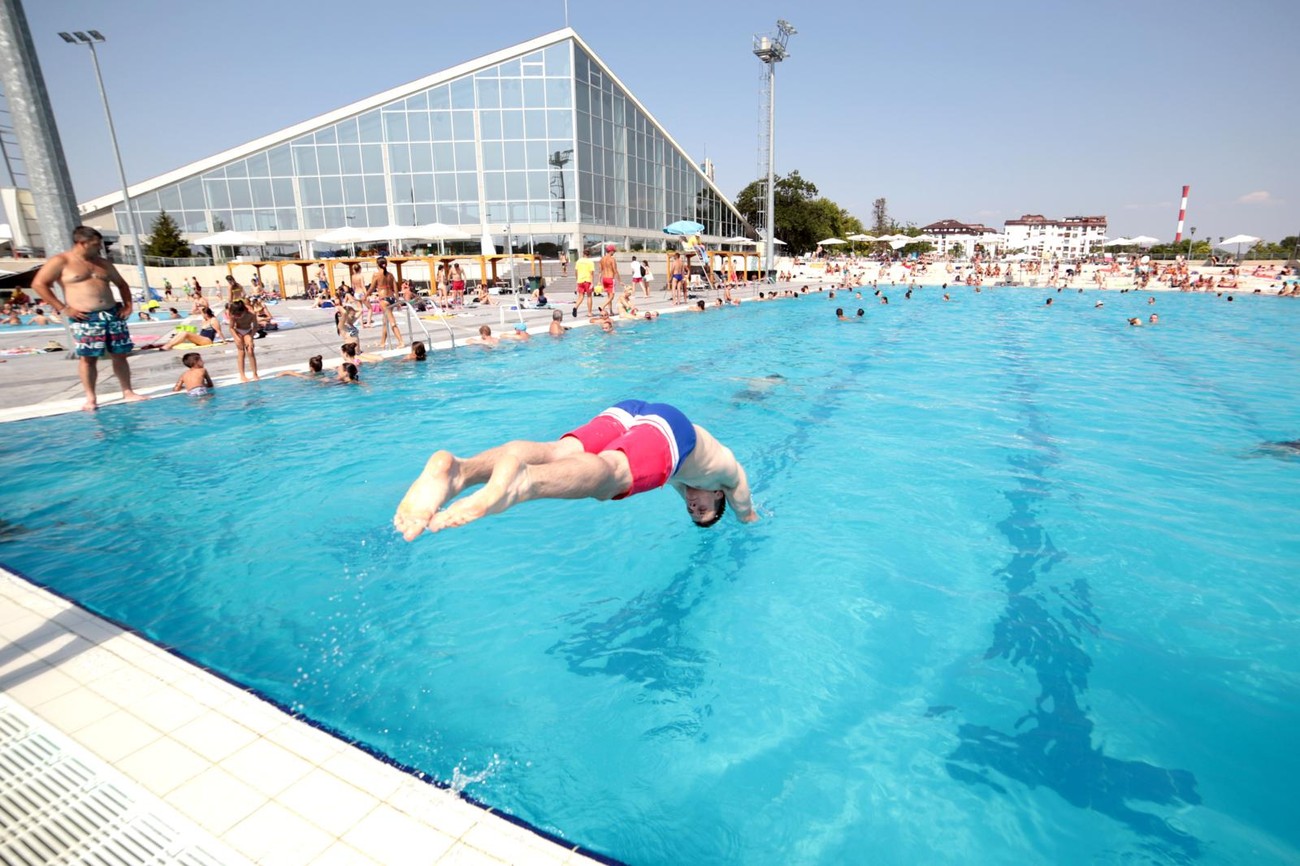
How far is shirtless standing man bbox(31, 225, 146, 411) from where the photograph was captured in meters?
6.97

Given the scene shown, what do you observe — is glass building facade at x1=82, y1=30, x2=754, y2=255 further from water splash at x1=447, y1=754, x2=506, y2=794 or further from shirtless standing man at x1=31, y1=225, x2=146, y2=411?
water splash at x1=447, y1=754, x2=506, y2=794

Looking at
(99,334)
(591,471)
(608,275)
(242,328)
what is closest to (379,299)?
(242,328)

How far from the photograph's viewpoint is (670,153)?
127 ft

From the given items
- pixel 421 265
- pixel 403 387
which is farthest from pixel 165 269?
pixel 403 387

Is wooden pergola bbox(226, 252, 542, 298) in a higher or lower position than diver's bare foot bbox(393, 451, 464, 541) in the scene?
higher

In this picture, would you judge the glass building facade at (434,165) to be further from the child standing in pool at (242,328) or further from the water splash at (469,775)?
the water splash at (469,775)

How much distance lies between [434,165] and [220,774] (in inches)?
1295

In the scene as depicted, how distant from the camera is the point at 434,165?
99.3ft

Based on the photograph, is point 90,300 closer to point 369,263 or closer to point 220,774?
point 220,774

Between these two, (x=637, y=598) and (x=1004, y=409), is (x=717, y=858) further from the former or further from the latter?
(x=1004, y=409)

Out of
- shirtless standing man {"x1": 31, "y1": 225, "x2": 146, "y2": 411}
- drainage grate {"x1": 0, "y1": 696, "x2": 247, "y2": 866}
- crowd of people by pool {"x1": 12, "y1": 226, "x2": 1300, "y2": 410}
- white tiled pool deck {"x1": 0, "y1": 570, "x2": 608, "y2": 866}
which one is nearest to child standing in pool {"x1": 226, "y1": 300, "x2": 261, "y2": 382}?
crowd of people by pool {"x1": 12, "y1": 226, "x2": 1300, "y2": 410}

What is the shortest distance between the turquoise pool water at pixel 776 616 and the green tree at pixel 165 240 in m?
26.9

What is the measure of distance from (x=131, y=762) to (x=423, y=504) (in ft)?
5.48

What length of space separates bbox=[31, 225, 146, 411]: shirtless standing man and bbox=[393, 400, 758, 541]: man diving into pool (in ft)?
24.6
